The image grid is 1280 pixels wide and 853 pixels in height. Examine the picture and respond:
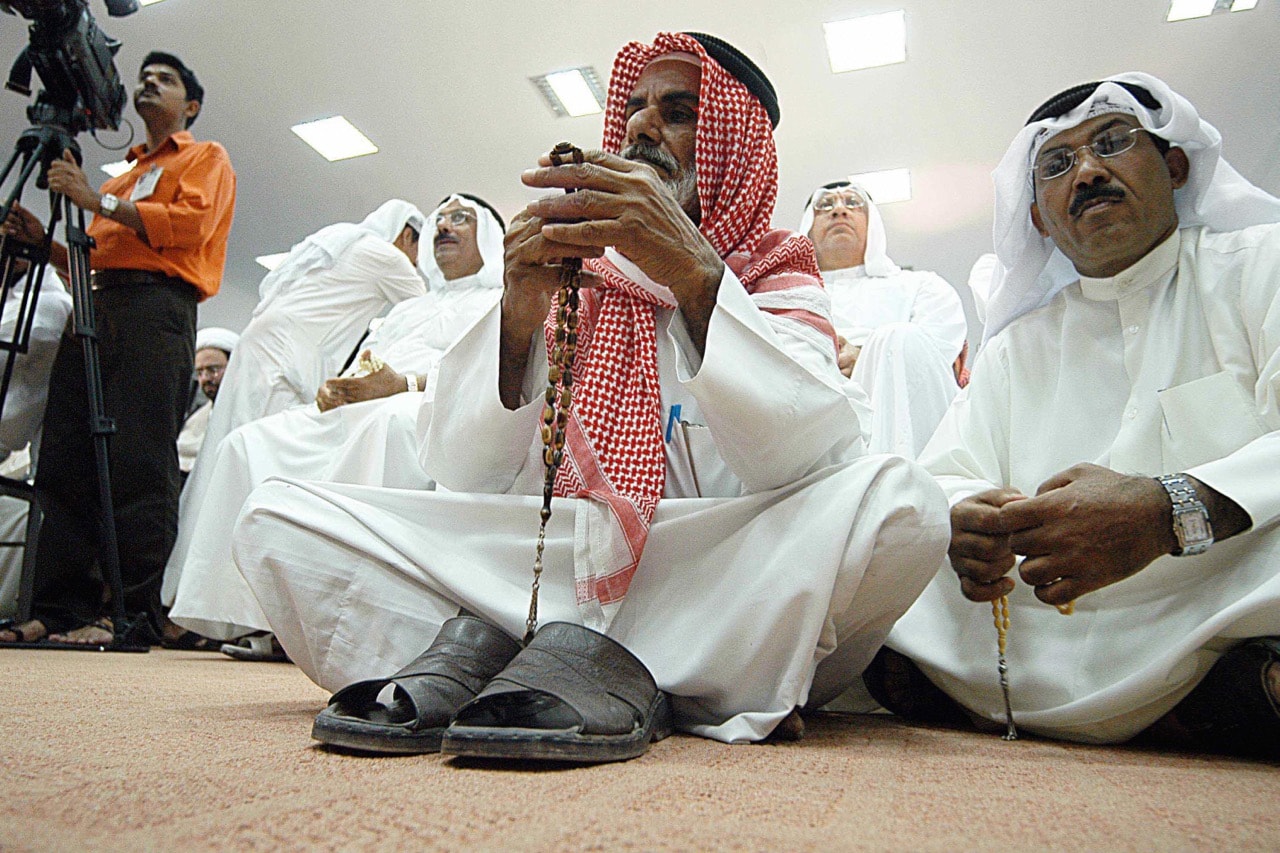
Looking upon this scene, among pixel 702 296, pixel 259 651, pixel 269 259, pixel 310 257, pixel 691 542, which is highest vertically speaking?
pixel 269 259

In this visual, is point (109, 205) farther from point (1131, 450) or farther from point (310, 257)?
point (1131, 450)

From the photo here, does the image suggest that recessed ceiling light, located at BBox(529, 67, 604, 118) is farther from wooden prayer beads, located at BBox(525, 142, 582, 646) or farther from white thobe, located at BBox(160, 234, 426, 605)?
wooden prayer beads, located at BBox(525, 142, 582, 646)

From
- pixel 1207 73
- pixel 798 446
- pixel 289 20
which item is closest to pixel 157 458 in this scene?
pixel 798 446

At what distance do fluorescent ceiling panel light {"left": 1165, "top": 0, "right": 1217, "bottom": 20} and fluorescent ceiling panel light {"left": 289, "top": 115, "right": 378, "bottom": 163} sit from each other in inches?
196

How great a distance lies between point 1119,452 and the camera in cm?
137

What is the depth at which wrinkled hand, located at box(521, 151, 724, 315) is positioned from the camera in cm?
111

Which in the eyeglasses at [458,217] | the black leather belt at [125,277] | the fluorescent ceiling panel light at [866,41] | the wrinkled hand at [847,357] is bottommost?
the wrinkled hand at [847,357]

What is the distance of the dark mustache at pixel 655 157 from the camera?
4.94 ft

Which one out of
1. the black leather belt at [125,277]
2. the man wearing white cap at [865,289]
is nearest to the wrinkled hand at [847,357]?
the man wearing white cap at [865,289]

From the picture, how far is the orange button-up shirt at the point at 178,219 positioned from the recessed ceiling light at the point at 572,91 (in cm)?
270

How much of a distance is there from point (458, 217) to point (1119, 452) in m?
3.09

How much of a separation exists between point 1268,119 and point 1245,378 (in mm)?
5280

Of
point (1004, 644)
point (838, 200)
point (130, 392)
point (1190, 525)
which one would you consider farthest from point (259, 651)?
point (838, 200)

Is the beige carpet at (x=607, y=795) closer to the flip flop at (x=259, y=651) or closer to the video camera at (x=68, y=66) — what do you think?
the flip flop at (x=259, y=651)
